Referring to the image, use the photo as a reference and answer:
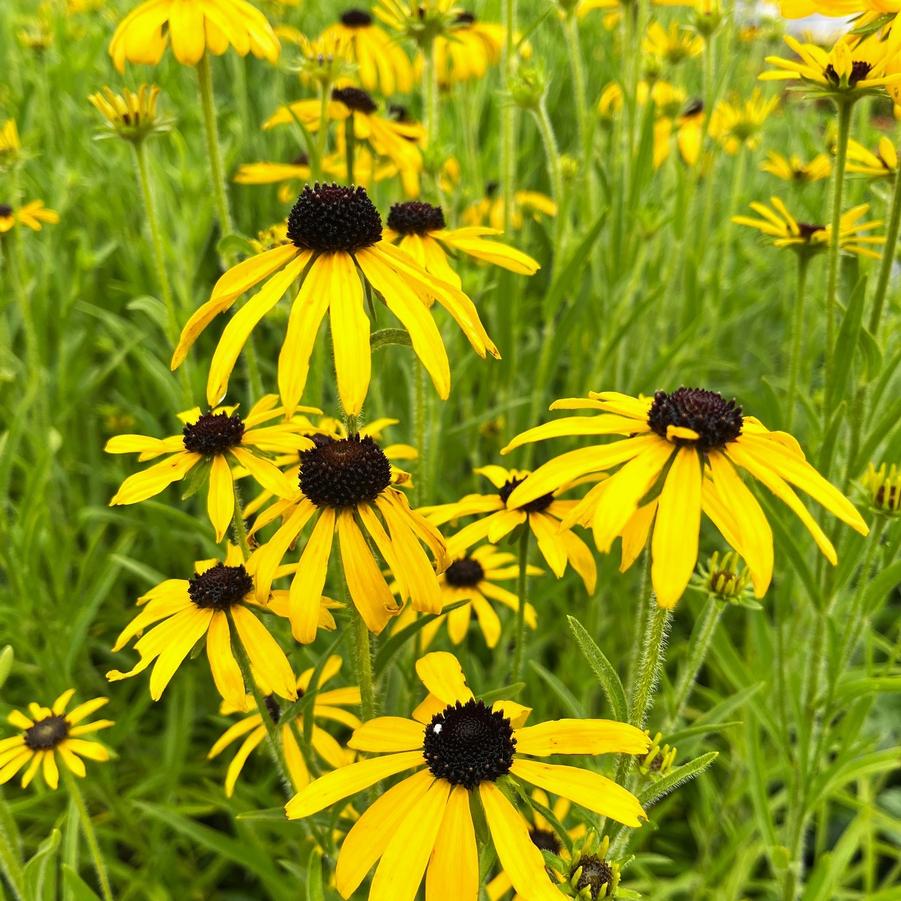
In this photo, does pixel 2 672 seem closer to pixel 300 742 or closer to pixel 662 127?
pixel 300 742

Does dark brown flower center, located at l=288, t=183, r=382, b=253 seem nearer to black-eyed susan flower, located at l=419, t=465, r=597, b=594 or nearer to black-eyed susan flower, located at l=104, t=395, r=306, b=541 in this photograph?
black-eyed susan flower, located at l=104, t=395, r=306, b=541

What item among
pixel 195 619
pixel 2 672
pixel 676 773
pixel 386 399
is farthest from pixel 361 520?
pixel 386 399

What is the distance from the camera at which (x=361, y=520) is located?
917 millimetres

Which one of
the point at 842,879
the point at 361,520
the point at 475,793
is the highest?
the point at 361,520

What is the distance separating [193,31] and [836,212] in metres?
1.02

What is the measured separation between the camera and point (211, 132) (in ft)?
4.45

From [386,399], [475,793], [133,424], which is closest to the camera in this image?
[475,793]

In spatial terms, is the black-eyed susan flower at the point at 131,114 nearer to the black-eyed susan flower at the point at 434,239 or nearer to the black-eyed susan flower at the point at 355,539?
the black-eyed susan flower at the point at 434,239

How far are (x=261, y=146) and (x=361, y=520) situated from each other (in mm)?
2725

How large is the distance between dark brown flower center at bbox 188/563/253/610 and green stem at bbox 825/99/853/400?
93 centimetres

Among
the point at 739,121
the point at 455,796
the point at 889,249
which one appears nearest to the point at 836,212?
the point at 889,249

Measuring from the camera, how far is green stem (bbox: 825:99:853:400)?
1.24 metres

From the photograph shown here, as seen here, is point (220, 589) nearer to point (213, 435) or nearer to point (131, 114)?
point (213, 435)

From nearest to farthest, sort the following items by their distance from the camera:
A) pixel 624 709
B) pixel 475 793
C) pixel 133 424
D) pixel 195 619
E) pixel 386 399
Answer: pixel 475 793, pixel 624 709, pixel 195 619, pixel 386 399, pixel 133 424
